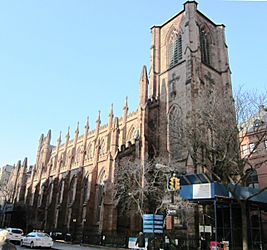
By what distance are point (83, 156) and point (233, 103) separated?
2544cm

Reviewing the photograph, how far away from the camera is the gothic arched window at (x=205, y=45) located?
4172 cm

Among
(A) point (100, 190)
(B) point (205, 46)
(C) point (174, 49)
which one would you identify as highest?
(B) point (205, 46)

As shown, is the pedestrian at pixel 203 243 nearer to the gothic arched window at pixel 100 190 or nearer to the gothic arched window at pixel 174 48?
the gothic arched window at pixel 100 190

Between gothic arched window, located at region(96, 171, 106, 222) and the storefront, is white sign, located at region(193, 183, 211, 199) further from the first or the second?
gothic arched window, located at region(96, 171, 106, 222)

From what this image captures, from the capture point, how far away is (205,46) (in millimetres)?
42781

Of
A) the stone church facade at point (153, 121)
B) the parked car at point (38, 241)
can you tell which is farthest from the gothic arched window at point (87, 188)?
the parked car at point (38, 241)

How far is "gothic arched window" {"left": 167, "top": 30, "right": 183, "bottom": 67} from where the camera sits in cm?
4122

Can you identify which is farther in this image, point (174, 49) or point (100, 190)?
point (174, 49)

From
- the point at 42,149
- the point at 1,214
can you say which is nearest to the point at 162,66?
the point at 42,149

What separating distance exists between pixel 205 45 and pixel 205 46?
221 mm

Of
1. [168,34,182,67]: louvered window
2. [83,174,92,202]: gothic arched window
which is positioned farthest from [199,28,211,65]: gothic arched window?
[83,174,92,202]: gothic arched window

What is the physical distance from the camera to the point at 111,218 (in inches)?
1235

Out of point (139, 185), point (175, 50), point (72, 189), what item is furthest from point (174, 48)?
point (72, 189)

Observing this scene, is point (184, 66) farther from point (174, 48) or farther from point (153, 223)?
point (153, 223)
